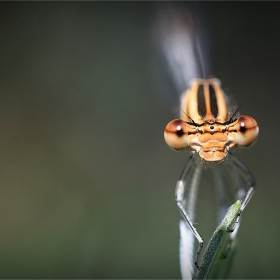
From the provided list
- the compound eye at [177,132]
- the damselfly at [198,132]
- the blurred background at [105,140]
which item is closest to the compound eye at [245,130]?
the damselfly at [198,132]

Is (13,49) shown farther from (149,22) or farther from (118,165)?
(118,165)

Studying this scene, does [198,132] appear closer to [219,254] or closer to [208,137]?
[208,137]

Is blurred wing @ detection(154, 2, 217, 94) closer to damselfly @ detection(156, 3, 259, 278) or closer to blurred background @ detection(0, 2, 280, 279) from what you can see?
damselfly @ detection(156, 3, 259, 278)

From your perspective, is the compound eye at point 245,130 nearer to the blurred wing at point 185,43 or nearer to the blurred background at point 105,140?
the blurred wing at point 185,43

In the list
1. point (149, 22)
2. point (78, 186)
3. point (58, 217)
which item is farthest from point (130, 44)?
point (58, 217)

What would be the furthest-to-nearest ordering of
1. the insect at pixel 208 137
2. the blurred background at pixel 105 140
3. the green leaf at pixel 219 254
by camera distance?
1. the blurred background at pixel 105 140
2. the insect at pixel 208 137
3. the green leaf at pixel 219 254

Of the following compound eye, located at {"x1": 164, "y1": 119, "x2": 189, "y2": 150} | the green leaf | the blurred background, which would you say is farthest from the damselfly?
the blurred background
